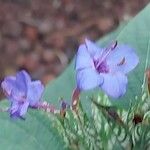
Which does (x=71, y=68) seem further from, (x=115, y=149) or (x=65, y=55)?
(x=65, y=55)

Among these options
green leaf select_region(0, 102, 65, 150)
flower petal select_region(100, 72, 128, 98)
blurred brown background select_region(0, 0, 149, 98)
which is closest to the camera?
flower petal select_region(100, 72, 128, 98)

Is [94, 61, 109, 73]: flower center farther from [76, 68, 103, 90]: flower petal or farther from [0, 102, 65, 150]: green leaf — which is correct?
[0, 102, 65, 150]: green leaf

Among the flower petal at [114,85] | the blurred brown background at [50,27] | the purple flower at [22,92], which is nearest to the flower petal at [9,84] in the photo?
the purple flower at [22,92]

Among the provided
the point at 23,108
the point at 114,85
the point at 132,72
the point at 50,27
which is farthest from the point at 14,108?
the point at 50,27

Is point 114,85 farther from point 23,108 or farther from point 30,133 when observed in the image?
point 30,133

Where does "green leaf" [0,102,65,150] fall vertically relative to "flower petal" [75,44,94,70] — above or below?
above

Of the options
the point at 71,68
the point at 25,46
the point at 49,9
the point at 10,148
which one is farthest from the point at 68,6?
the point at 10,148

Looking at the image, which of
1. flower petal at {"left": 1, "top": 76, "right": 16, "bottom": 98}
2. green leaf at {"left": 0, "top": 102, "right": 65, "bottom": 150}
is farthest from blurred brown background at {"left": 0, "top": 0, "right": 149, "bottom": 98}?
flower petal at {"left": 1, "top": 76, "right": 16, "bottom": 98}
